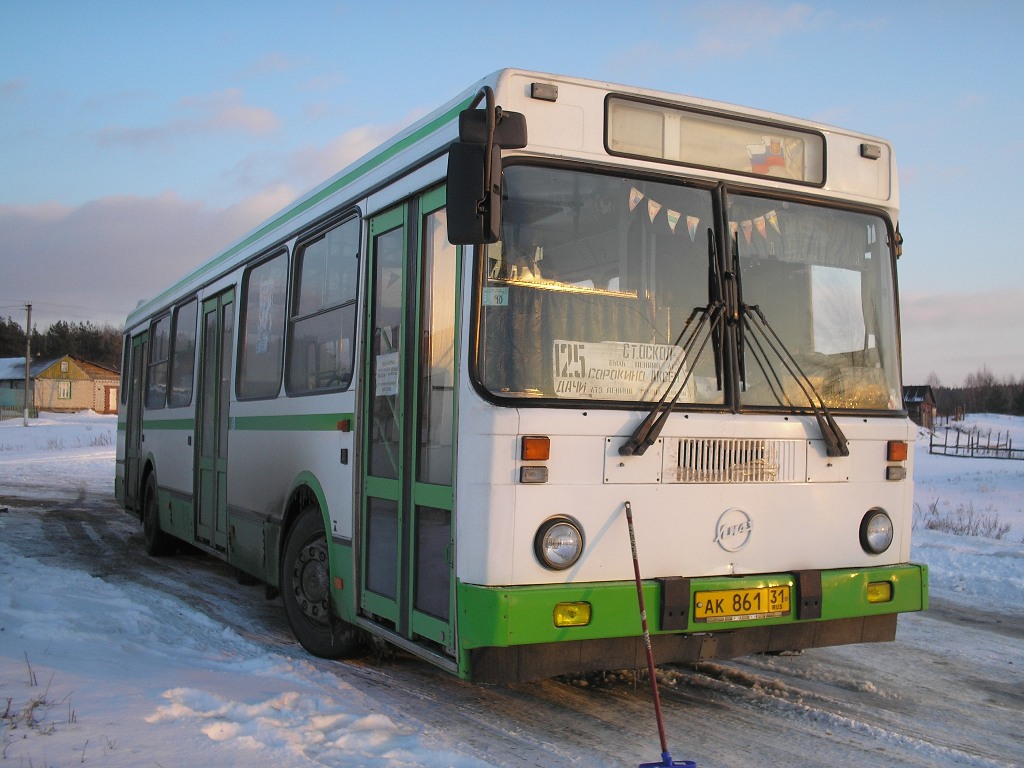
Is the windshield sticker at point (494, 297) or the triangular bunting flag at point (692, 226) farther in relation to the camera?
the triangular bunting flag at point (692, 226)

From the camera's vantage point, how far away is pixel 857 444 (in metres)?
5.16

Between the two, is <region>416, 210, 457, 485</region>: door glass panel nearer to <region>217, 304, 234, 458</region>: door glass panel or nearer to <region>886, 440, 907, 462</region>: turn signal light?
<region>886, 440, 907, 462</region>: turn signal light

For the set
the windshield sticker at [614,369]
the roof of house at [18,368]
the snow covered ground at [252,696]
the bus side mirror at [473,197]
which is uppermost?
the roof of house at [18,368]

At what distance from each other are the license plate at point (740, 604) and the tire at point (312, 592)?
7.80 feet

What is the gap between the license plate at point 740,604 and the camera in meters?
4.64

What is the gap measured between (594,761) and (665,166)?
2.85 metres

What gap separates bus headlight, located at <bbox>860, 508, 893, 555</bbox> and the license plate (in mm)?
618

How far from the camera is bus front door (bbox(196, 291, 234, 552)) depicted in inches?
337

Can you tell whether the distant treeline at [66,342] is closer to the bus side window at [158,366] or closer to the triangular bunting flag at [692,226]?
the bus side window at [158,366]

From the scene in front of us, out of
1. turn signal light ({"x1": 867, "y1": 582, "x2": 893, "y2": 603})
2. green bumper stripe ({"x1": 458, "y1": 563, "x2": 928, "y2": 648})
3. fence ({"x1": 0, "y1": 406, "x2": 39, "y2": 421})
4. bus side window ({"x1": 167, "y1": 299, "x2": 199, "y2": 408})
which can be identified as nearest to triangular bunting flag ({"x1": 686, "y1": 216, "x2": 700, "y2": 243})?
green bumper stripe ({"x1": 458, "y1": 563, "x2": 928, "y2": 648})

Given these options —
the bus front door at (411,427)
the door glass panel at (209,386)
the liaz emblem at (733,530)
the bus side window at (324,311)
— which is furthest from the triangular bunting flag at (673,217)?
the door glass panel at (209,386)

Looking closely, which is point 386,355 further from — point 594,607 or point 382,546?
point 594,607

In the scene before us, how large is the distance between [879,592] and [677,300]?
6.22ft

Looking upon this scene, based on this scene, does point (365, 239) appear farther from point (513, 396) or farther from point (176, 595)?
point (176, 595)
